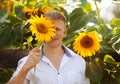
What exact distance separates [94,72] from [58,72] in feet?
0.60

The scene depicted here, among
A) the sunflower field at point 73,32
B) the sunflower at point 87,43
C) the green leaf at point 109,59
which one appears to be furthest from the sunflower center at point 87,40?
the green leaf at point 109,59

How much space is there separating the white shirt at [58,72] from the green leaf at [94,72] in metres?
0.07

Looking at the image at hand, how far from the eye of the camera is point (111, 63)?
1077mm

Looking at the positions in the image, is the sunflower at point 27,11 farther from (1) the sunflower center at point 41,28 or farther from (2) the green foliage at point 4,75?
(1) the sunflower center at point 41,28

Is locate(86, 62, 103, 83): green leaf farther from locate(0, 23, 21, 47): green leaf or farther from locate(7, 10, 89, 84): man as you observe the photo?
locate(0, 23, 21, 47): green leaf

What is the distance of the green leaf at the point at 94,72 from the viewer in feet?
3.25

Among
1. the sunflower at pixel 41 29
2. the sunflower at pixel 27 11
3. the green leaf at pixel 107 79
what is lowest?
the green leaf at pixel 107 79

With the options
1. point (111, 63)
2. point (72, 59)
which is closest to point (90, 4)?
point (111, 63)

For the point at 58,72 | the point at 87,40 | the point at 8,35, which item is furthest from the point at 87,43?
the point at 8,35

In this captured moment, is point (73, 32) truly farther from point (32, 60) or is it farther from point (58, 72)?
point (32, 60)

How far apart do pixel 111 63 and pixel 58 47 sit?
0.86ft

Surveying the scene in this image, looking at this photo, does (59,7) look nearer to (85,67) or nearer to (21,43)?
(21,43)

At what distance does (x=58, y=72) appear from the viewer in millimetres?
884

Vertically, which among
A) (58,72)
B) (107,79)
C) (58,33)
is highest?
(58,33)
